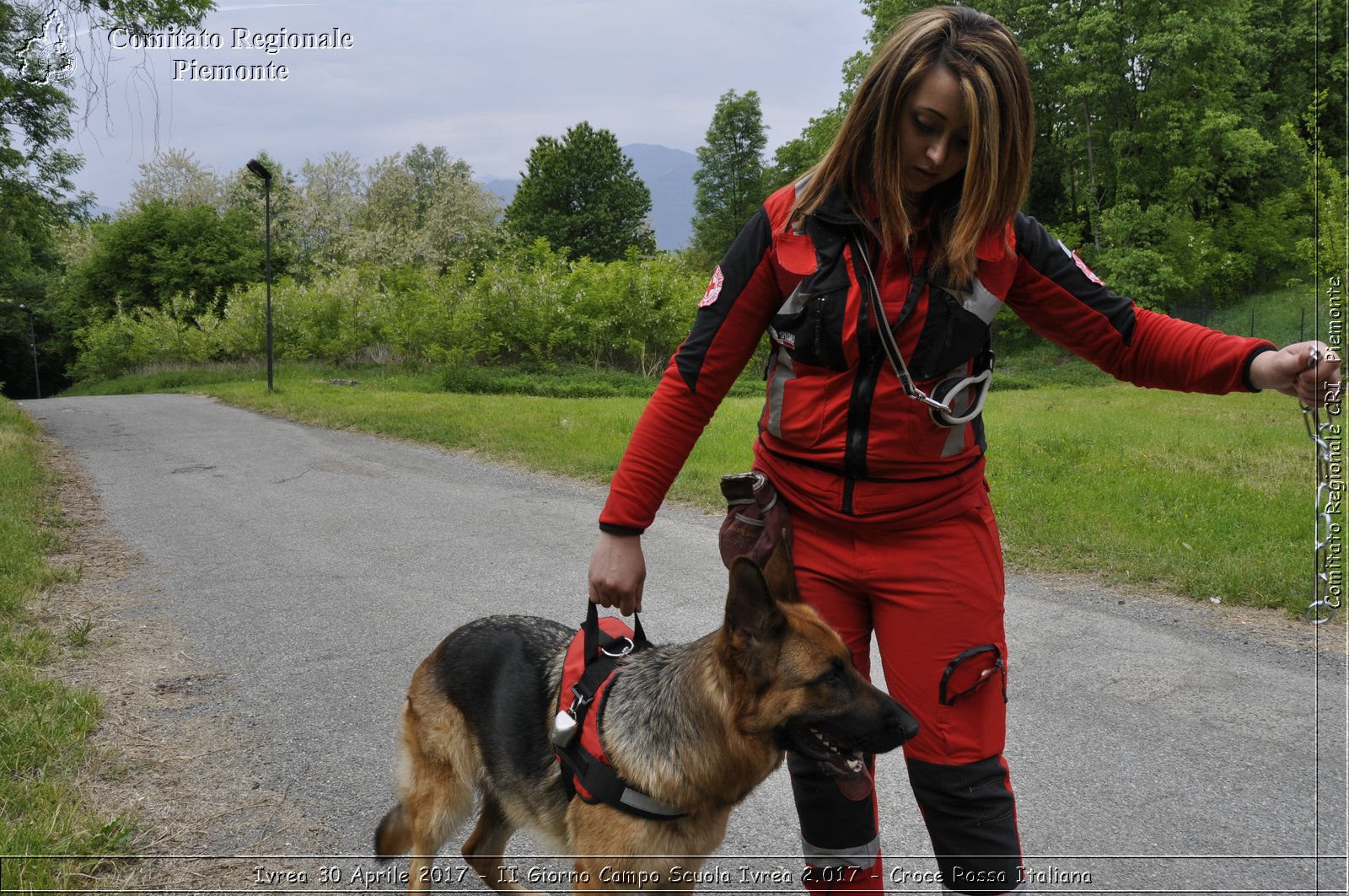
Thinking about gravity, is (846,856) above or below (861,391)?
below

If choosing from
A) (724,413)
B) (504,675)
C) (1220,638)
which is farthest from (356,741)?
(724,413)

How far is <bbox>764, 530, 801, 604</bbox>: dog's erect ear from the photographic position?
2.14 meters

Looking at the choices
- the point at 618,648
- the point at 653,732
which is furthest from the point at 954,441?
the point at 618,648

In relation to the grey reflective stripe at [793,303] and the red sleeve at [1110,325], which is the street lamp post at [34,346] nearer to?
the grey reflective stripe at [793,303]

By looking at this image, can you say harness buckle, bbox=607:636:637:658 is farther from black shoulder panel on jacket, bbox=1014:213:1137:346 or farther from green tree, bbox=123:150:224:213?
green tree, bbox=123:150:224:213

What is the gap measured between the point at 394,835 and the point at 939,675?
188cm

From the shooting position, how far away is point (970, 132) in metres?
1.88

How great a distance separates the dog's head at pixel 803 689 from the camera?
1999 millimetres

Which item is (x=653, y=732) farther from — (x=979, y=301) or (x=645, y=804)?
(x=979, y=301)

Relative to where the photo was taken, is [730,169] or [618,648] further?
[730,169]

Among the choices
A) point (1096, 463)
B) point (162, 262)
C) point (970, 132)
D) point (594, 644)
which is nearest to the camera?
point (970, 132)

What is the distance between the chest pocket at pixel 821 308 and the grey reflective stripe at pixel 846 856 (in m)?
1.23

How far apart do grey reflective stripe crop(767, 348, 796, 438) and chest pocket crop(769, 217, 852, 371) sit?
0.05 m

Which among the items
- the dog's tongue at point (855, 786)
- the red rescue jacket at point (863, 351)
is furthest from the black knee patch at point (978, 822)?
the red rescue jacket at point (863, 351)
